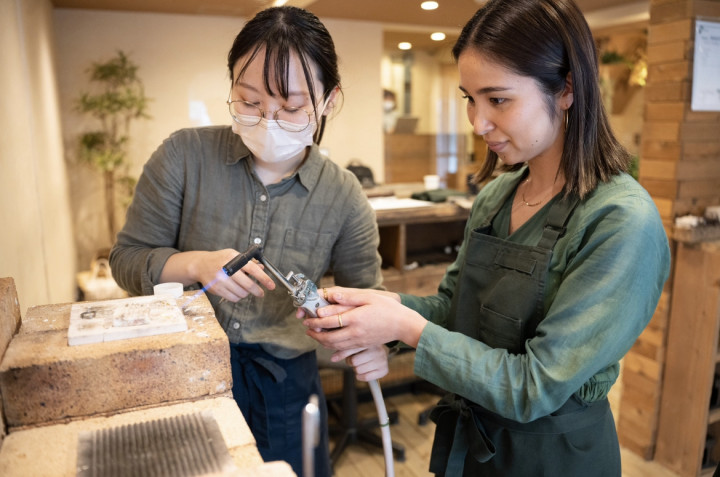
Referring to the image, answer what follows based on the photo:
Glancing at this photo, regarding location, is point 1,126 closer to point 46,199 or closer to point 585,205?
point 46,199

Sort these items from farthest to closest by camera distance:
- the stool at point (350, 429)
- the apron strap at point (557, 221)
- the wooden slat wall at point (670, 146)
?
1. the stool at point (350, 429)
2. the wooden slat wall at point (670, 146)
3. the apron strap at point (557, 221)

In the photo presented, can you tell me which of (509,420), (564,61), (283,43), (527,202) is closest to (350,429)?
(509,420)

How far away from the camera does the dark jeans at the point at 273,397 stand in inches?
49.8

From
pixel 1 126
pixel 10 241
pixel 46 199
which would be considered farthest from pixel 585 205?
pixel 46 199

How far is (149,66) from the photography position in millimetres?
4770

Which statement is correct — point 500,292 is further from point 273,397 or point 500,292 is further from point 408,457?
point 408,457

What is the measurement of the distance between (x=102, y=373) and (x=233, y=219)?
1.79 ft

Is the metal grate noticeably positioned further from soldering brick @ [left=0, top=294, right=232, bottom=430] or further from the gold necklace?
the gold necklace

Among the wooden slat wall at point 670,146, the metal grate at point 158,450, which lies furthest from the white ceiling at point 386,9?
the metal grate at point 158,450

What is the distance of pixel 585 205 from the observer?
954 mm

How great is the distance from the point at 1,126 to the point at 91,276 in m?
2.49

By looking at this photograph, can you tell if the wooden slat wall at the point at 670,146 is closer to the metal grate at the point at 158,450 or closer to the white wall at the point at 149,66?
the metal grate at the point at 158,450

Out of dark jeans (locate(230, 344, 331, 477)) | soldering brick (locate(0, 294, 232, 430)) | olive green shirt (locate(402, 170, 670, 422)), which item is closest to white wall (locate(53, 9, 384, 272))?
dark jeans (locate(230, 344, 331, 477))

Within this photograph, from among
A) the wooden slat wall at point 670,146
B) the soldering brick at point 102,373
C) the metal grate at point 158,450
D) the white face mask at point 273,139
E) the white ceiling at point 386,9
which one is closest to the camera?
the metal grate at point 158,450
